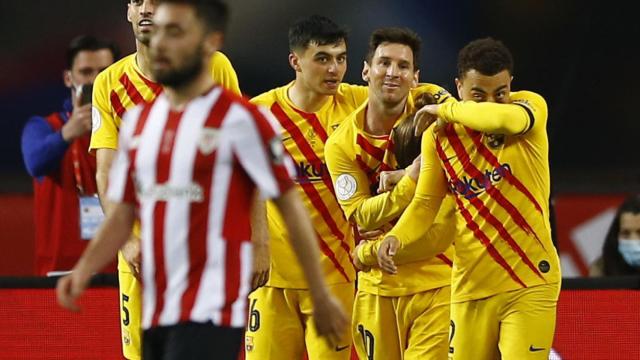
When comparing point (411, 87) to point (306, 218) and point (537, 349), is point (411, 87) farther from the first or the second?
point (306, 218)

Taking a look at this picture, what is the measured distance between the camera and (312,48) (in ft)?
29.0

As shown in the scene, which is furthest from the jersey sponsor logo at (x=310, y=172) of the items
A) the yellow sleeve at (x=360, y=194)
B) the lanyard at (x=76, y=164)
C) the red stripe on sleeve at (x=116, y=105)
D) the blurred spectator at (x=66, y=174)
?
the lanyard at (x=76, y=164)

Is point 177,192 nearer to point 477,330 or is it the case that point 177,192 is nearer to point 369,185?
point 477,330

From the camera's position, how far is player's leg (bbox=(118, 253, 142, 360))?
8172 millimetres

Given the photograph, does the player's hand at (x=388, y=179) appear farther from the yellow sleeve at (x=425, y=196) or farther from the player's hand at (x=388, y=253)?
the player's hand at (x=388, y=253)

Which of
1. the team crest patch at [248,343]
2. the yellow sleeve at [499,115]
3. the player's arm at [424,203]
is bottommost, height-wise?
the team crest patch at [248,343]

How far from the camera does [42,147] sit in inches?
386

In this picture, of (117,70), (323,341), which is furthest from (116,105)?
(323,341)

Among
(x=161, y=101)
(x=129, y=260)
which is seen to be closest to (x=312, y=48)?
(x=129, y=260)

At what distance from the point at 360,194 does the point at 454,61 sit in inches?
163

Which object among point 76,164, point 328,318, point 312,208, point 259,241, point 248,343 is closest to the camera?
point 328,318

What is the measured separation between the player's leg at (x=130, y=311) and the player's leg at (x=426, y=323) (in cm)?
133

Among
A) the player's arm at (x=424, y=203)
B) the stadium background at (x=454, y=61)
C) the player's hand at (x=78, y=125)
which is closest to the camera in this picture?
the player's arm at (x=424, y=203)

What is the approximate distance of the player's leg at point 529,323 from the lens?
760 centimetres
